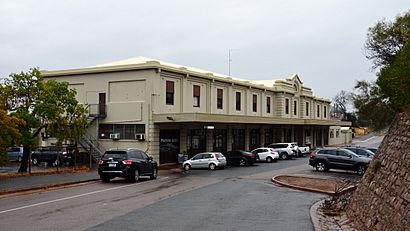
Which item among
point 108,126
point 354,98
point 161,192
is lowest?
point 161,192

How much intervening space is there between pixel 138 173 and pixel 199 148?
18415mm

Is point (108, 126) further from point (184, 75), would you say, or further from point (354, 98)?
point (354, 98)

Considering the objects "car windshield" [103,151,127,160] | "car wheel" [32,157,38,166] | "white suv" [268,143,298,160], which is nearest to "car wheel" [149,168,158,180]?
"car windshield" [103,151,127,160]

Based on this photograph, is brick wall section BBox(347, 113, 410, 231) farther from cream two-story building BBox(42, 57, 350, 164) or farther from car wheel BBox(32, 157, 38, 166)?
car wheel BBox(32, 157, 38, 166)

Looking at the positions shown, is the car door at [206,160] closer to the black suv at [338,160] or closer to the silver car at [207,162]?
the silver car at [207,162]

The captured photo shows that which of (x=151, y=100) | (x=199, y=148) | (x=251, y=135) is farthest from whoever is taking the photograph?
(x=251, y=135)

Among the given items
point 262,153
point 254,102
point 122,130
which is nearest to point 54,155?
point 122,130

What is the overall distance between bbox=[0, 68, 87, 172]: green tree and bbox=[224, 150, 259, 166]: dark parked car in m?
13.9

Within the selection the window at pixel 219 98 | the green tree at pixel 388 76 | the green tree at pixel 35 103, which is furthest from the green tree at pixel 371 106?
the green tree at pixel 35 103

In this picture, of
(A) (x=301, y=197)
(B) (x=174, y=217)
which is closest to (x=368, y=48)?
(A) (x=301, y=197)

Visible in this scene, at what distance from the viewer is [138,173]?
2398 cm

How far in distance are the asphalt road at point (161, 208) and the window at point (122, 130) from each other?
49.1 ft

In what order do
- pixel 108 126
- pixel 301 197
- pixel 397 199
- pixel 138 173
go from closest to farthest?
pixel 397 199 → pixel 301 197 → pixel 138 173 → pixel 108 126

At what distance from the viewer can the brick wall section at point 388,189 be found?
8525mm
